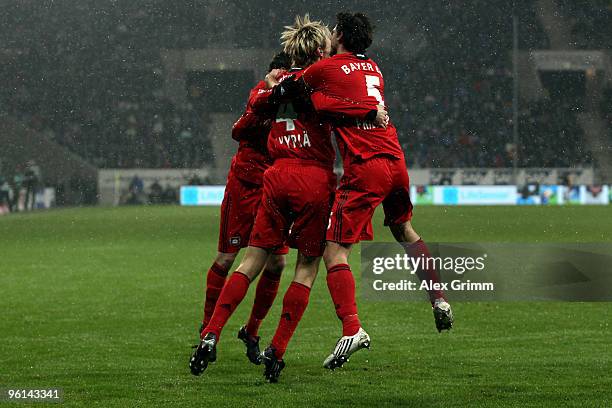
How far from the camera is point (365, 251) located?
17.5 meters

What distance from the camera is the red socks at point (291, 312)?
18.9 feet

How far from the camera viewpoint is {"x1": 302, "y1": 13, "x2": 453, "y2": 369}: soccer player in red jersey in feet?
18.8

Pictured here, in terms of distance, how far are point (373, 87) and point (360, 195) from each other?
648mm

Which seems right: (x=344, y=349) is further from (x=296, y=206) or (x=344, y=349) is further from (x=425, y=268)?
(x=425, y=268)

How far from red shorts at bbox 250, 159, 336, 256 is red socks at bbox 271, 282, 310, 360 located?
0.23 meters

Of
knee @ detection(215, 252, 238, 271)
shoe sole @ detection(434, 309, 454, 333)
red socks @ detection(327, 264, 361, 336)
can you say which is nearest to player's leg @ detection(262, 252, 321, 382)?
red socks @ detection(327, 264, 361, 336)

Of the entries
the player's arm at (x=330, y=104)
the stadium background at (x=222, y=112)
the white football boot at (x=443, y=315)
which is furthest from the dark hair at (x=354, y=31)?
the stadium background at (x=222, y=112)

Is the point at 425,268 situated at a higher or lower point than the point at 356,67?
lower

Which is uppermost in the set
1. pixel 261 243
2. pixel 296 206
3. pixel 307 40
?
pixel 307 40

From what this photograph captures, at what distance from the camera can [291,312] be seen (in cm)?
582

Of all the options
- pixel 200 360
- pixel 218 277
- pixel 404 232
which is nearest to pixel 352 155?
pixel 404 232

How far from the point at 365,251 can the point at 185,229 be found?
20.6ft

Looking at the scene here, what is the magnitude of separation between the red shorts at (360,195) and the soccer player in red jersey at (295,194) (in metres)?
0.16

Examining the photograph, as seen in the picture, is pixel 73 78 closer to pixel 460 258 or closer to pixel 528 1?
pixel 528 1
